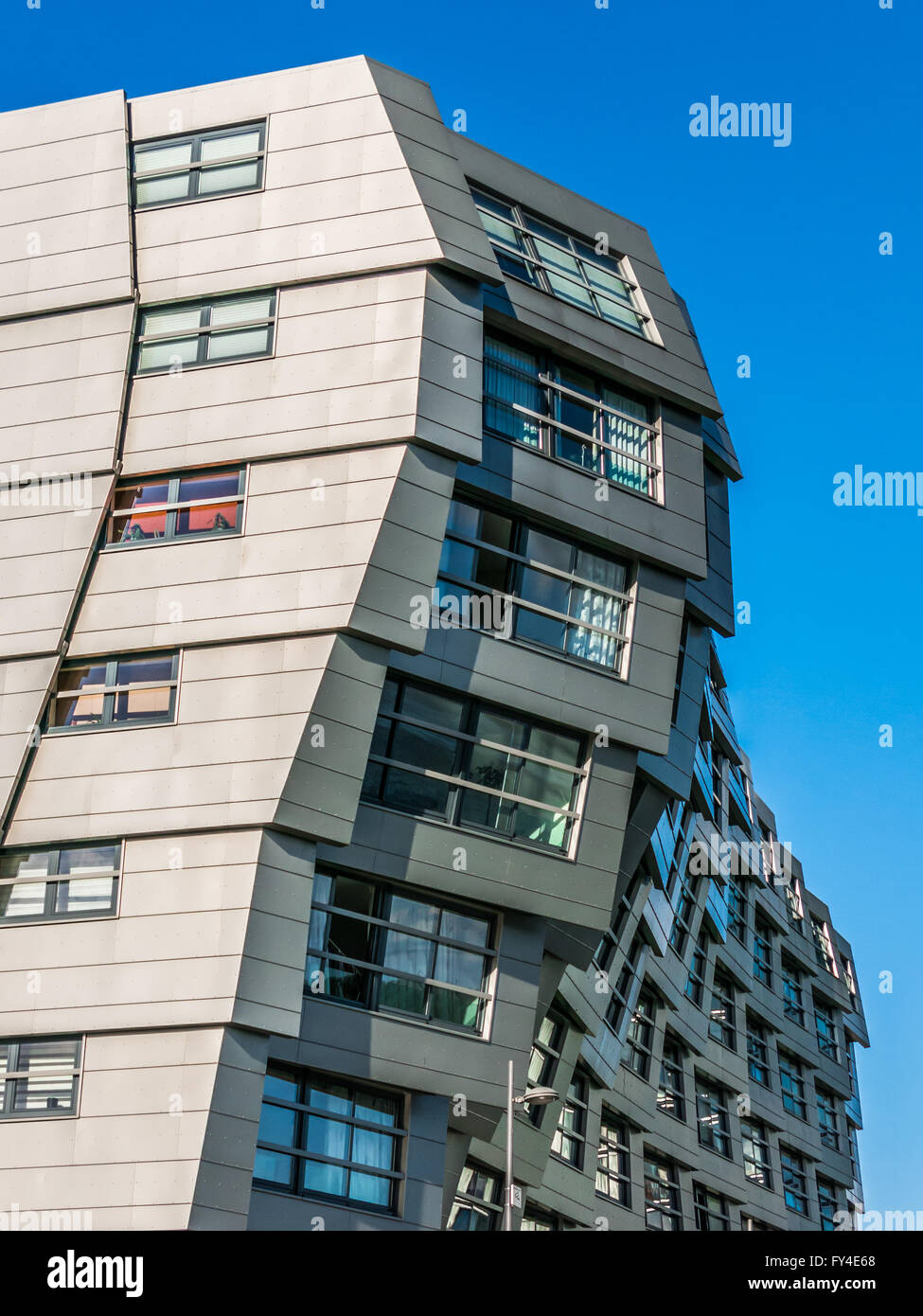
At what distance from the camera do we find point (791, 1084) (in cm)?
5844

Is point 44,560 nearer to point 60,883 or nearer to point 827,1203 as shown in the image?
point 60,883

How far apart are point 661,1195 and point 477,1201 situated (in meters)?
16.1

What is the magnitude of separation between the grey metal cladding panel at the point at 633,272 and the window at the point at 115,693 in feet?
29.5

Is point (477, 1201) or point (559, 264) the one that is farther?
point (559, 264)

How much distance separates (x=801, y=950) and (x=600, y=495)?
3979 cm

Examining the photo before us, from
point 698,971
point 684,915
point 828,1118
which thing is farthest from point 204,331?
point 828,1118

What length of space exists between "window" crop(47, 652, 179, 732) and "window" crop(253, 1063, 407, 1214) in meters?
5.99

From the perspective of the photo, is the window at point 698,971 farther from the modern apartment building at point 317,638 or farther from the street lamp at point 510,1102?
the street lamp at point 510,1102

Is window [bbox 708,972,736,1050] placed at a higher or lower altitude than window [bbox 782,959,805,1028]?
lower

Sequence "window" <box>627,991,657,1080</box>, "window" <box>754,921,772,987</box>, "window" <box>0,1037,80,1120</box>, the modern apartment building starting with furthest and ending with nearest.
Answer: "window" <box>754,921,772,987</box>
"window" <box>627,991,657,1080</box>
the modern apartment building
"window" <box>0,1037,80,1120</box>

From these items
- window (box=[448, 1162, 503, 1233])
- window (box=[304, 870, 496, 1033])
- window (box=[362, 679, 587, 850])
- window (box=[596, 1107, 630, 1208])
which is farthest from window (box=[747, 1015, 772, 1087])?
window (box=[304, 870, 496, 1033])

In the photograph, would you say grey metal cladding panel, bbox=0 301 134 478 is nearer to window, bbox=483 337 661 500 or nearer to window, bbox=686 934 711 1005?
window, bbox=483 337 661 500

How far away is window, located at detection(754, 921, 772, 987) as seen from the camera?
5647 cm
